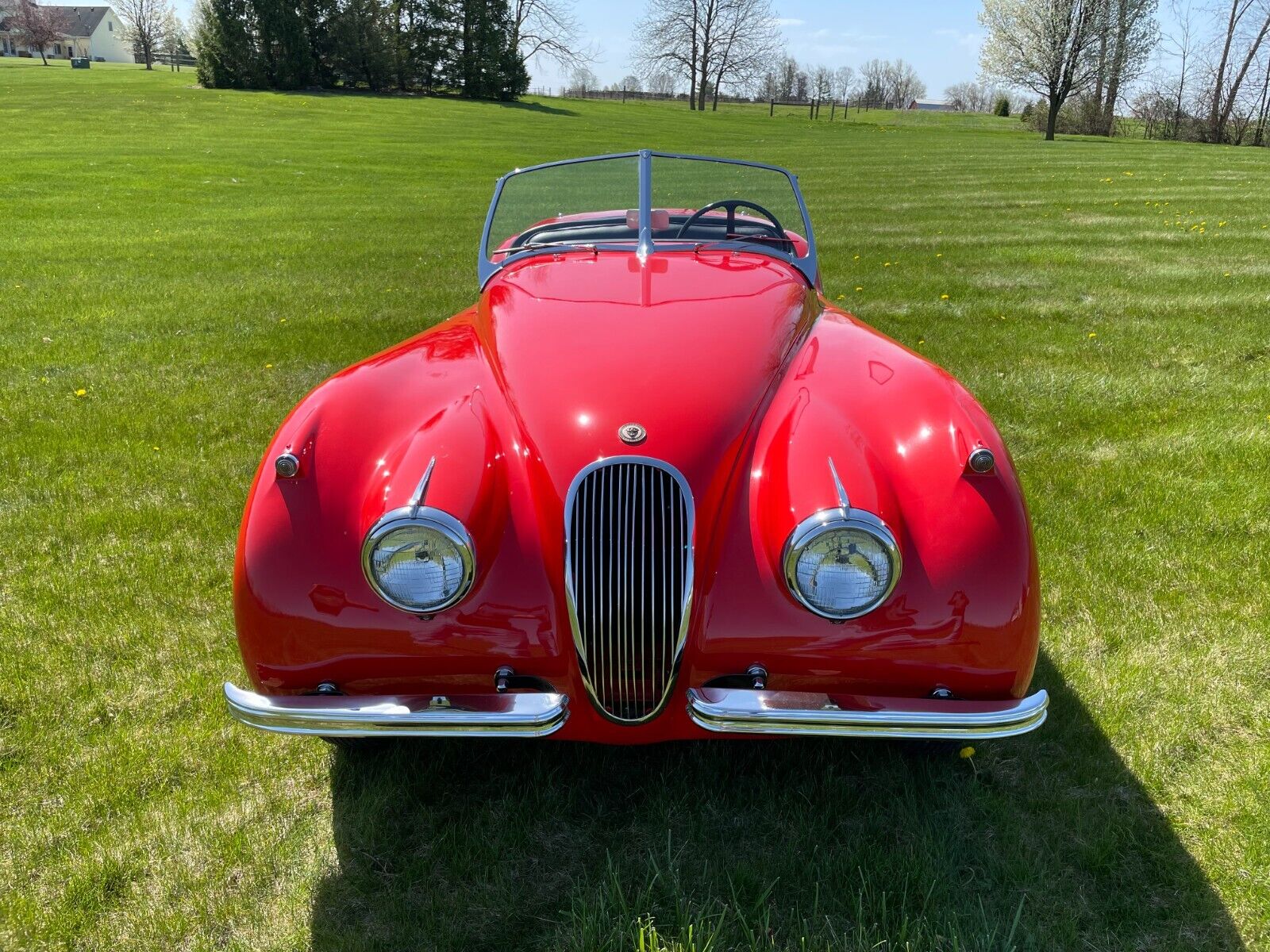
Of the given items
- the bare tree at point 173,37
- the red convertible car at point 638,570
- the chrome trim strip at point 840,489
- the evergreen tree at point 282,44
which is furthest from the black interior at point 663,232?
the bare tree at point 173,37

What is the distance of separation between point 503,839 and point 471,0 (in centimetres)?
4626

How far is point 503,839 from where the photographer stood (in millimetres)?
2320

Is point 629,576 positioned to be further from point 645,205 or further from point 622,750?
point 645,205

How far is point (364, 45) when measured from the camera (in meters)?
39.6

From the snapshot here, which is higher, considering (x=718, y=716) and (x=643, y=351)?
(x=643, y=351)

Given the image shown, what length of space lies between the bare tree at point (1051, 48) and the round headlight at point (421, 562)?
3711 cm

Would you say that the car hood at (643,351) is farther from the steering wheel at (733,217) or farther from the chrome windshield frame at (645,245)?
the steering wheel at (733,217)

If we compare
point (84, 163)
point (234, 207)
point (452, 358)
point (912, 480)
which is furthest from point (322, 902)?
point (84, 163)

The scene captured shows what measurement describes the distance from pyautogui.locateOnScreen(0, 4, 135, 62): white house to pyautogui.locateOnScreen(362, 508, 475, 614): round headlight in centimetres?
10709

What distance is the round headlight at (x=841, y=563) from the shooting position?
6.53 ft

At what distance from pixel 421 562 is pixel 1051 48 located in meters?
41.0

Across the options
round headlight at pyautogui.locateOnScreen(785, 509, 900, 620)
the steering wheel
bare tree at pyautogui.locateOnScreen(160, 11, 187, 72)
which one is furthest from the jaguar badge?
bare tree at pyautogui.locateOnScreen(160, 11, 187, 72)

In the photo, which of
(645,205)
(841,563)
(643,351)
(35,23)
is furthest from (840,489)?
(35,23)

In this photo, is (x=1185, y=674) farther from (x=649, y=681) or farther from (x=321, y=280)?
(x=321, y=280)
